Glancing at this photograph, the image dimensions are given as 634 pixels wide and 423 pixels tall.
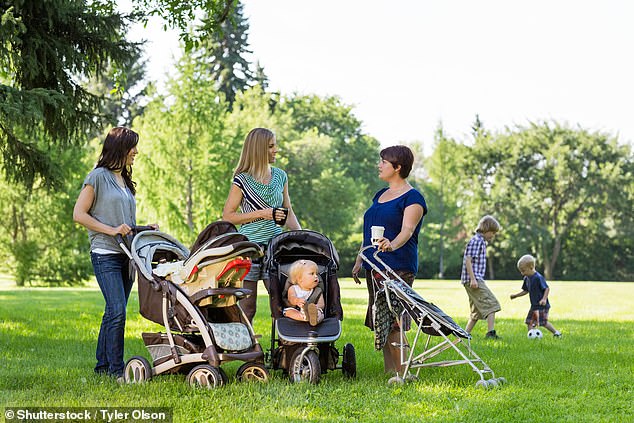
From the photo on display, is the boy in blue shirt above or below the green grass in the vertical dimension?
above

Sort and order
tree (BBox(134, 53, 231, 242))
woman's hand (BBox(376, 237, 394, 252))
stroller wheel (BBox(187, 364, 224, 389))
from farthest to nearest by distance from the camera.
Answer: tree (BBox(134, 53, 231, 242))
woman's hand (BBox(376, 237, 394, 252))
stroller wheel (BBox(187, 364, 224, 389))

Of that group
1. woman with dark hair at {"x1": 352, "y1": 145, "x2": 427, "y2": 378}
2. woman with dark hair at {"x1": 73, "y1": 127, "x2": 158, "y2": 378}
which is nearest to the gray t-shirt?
woman with dark hair at {"x1": 73, "y1": 127, "x2": 158, "y2": 378}

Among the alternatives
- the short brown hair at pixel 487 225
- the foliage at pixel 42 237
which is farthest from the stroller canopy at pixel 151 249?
the foliage at pixel 42 237

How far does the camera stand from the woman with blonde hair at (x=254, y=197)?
6.54m

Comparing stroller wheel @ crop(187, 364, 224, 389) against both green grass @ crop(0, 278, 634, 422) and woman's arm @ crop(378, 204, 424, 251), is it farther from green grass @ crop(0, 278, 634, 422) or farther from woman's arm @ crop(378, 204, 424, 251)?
woman's arm @ crop(378, 204, 424, 251)

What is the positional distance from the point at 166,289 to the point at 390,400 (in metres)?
1.84

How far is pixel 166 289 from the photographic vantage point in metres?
6.11

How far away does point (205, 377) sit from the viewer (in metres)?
5.95

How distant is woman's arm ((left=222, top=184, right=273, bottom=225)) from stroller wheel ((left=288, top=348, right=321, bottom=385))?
1082 mm

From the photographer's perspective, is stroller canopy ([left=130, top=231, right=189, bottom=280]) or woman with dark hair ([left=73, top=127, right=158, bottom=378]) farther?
woman with dark hair ([left=73, top=127, right=158, bottom=378])

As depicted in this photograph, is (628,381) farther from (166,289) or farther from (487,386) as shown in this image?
(166,289)

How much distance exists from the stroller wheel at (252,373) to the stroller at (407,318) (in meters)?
0.95

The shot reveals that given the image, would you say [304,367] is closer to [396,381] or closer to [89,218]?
[396,381]

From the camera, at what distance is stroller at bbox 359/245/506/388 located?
6160 mm
